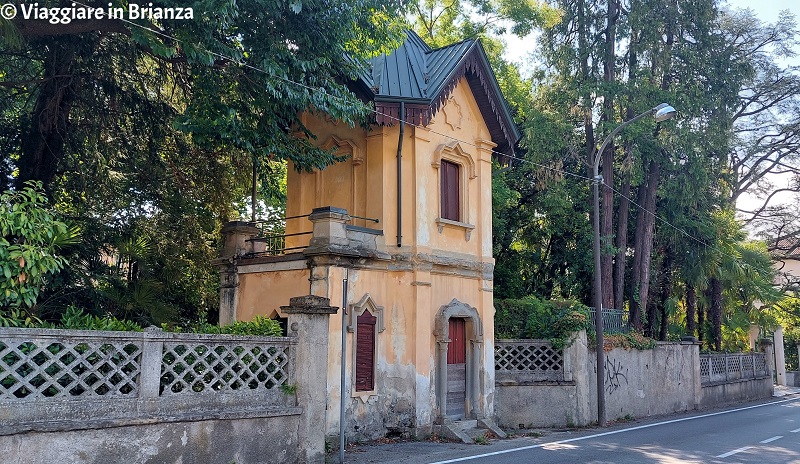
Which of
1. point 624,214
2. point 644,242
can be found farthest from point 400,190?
point 644,242

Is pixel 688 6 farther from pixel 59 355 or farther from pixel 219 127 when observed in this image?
pixel 59 355

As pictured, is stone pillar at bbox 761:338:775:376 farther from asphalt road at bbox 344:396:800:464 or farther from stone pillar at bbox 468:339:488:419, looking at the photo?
stone pillar at bbox 468:339:488:419

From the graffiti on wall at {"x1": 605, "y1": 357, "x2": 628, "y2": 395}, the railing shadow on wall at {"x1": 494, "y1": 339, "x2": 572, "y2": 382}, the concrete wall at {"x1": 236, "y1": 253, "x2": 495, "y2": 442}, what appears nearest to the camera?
the concrete wall at {"x1": 236, "y1": 253, "x2": 495, "y2": 442}

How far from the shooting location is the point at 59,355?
8.47 meters

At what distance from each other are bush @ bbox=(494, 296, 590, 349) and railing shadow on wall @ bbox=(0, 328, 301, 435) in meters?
9.35

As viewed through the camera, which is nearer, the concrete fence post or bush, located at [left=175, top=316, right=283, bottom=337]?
the concrete fence post

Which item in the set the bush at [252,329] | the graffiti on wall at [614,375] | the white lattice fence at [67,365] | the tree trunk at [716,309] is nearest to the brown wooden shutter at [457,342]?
the graffiti on wall at [614,375]

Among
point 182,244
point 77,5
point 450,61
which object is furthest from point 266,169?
point 77,5

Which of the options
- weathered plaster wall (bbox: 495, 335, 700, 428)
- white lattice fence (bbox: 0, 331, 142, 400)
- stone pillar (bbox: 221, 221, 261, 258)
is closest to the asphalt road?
weathered plaster wall (bbox: 495, 335, 700, 428)

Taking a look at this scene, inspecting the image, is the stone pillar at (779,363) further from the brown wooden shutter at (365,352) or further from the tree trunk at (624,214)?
the brown wooden shutter at (365,352)

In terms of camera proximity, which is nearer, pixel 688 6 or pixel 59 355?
pixel 59 355

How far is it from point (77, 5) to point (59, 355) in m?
5.71

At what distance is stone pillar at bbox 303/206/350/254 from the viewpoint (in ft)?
45.2

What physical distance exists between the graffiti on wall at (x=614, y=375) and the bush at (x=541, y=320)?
1.66 metres
